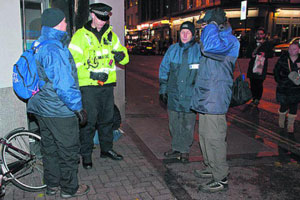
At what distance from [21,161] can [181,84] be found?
2358mm

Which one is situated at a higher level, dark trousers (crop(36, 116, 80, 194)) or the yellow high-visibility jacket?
the yellow high-visibility jacket

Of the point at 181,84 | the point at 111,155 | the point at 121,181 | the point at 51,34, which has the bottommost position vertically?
the point at 121,181

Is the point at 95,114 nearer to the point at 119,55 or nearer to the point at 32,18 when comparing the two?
the point at 119,55

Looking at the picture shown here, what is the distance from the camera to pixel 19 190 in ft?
11.8

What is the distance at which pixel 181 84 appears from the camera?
4.27 metres

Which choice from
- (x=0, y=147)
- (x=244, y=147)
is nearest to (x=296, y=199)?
(x=244, y=147)

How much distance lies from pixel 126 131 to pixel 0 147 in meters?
2.72

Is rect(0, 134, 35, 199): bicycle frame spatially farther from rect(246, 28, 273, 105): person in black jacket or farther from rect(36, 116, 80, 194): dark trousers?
rect(246, 28, 273, 105): person in black jacket

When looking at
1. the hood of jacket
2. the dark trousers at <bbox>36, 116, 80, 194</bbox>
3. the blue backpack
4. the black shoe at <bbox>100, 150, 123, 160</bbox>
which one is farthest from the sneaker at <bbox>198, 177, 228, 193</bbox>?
the hood of jacket

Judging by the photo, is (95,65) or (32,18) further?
(32,18)

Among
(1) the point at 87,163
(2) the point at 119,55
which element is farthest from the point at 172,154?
(2) the point at 119,55

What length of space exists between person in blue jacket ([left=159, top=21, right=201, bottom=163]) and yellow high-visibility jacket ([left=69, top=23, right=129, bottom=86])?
2.75ft

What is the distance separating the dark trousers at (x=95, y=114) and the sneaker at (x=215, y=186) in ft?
5.36

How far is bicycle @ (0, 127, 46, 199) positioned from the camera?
3.49 meters
